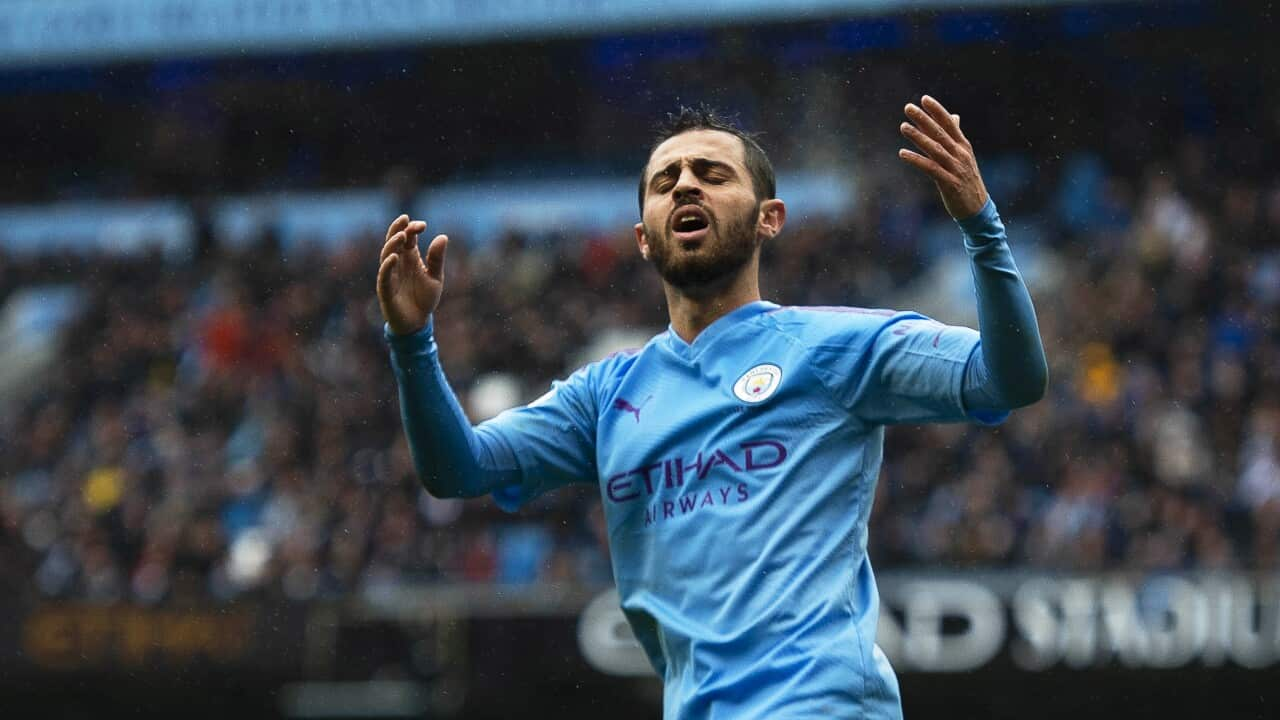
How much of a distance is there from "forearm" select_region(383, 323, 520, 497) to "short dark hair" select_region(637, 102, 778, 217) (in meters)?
0.57

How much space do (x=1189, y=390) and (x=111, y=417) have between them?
9801 millimetres

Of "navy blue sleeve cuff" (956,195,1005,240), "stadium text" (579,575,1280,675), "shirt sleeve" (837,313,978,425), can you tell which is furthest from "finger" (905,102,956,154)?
"stadium text" (579,575,1280,675)

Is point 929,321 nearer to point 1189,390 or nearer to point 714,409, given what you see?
point 714,409

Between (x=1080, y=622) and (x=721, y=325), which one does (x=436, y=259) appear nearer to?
(x=721, y=325)

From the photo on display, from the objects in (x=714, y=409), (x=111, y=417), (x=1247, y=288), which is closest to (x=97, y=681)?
(x=111, y=417)

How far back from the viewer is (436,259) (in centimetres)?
362

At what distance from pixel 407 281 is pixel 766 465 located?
88 cm

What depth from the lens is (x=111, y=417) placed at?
1612 cm

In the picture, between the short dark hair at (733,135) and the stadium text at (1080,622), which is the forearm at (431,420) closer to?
the short dark hair at (733,135)

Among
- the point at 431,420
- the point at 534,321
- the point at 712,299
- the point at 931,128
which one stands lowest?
the point at 534,321

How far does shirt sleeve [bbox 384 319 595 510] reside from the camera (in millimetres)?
3656

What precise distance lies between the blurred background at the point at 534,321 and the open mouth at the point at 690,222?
7367mm

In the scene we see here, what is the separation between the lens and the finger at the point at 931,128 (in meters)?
A: 3.18

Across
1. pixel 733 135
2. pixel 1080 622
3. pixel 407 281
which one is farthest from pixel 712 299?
pixel 1080 622
